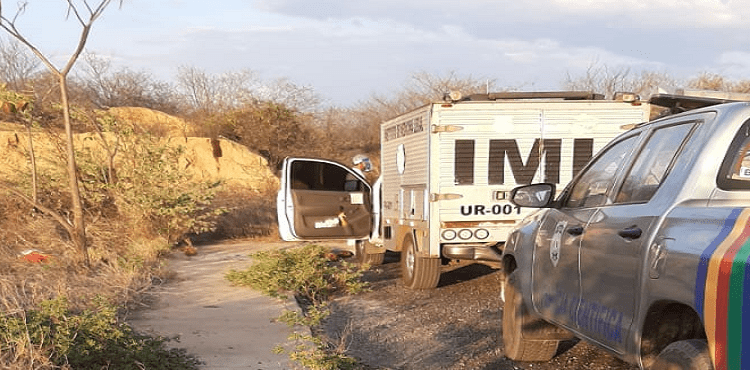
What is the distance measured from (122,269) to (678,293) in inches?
303

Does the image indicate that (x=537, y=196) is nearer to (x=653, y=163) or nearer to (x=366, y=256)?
(x=653, y=163)

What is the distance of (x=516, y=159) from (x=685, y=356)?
21.7 ft

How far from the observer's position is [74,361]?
17.3ft

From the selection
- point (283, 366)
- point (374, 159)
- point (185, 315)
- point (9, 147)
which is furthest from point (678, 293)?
point (374, 159)

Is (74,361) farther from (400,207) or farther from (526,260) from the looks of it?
(400,207)

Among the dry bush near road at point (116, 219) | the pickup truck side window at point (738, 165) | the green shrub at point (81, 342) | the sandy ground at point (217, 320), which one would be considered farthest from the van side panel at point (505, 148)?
the pickup truck side window at point (738, 165)

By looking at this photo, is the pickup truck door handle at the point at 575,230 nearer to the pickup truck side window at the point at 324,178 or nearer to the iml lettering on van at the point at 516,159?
the iml lettering on van at the point at 516,159

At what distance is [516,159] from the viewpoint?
32.5ft

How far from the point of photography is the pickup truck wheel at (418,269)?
10477mm

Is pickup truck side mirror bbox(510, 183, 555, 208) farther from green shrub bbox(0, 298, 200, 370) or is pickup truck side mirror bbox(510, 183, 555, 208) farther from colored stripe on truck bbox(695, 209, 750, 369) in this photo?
green shrub bbox(0, 298, 200, 370)

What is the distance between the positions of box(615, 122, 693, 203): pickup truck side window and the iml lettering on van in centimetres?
527

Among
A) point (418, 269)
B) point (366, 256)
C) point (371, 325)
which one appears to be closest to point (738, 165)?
point (371, 325)

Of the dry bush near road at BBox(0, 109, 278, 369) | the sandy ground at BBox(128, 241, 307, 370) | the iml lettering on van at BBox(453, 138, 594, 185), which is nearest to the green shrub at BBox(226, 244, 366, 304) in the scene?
the sandy ground at BBox(128, 241, 307, 370)

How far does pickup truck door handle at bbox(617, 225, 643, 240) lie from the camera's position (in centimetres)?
396
